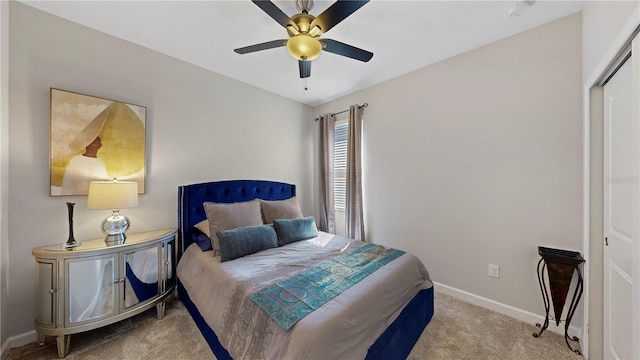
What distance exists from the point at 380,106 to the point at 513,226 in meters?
2.04

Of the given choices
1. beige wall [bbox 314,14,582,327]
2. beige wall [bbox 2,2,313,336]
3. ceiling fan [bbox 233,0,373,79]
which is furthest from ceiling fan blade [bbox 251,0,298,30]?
beige wall [bbox 314,14,582,327]

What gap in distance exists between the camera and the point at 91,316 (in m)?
1.69

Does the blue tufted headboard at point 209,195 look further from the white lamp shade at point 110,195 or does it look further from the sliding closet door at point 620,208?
the sliding closet door at point 620,208

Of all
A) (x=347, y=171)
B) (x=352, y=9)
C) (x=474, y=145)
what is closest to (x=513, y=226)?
(x=474, y=145)

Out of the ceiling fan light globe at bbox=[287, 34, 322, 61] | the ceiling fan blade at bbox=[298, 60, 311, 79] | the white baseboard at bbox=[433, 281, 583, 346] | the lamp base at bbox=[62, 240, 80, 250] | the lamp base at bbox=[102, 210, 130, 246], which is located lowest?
the white baseboard at bbox=[433, 281, 583, 346]

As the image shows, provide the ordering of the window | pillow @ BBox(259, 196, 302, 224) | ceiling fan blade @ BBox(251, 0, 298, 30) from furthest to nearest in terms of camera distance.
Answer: the window
pillow @ BBox(259, 196, 302, 224)
ceiling fan blade @ BBox(251, 0, 298, 30)

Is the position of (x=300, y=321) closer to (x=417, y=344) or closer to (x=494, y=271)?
(x=417, y=344)

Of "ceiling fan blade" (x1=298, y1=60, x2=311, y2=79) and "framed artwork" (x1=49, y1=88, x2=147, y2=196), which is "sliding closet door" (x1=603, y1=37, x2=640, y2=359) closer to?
"ceiling fan blade" (x1=298, y1=60, x2=311, y2=79)

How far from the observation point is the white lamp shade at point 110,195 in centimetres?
180

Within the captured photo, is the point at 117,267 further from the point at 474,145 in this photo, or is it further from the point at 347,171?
the point at 474,145

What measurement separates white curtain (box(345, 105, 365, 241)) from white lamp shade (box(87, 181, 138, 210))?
2.52 m

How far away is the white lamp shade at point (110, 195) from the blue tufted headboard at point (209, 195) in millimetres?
544

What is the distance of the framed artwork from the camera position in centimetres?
187

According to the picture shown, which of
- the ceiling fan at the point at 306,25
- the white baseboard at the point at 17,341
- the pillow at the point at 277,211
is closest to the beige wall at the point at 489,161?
the pillow at the point at 277,211
